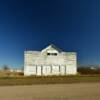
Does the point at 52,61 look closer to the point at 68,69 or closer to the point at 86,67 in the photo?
the point at 68,69

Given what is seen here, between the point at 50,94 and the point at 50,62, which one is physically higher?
the point at 50,62

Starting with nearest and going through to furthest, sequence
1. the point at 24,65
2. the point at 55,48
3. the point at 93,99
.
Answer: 1. the point at 93,99
2. the point at 24,65
3. the point at 55,48

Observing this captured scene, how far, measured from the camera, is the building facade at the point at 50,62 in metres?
41.8

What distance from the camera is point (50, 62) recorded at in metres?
43.2

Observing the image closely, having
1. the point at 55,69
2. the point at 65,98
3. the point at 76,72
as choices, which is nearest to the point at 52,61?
the point at 55,69

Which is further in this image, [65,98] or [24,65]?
[24,65]

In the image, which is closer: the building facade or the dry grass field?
the dry grass field

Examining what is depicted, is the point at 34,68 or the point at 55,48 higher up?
the point at 55,48

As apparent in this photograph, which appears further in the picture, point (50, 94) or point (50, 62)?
point (50, 62)

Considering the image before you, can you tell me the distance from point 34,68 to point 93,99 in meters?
31.7

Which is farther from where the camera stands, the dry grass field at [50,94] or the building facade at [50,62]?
the building facade at [50,62]

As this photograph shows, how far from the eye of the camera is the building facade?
137ft

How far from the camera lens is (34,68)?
42062mm

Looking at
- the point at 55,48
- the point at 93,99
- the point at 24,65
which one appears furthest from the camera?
the point at 55,48
